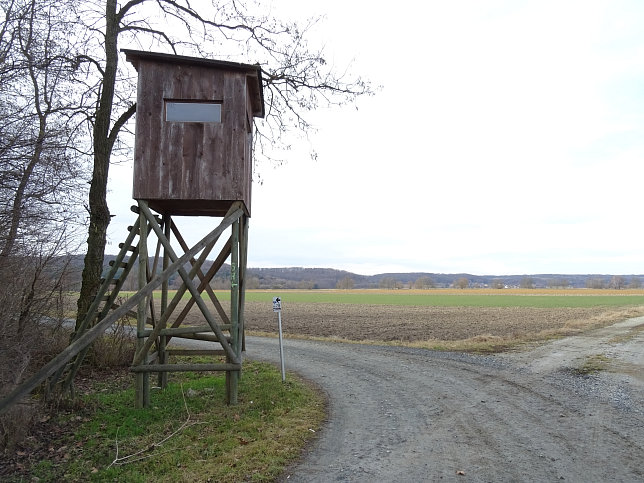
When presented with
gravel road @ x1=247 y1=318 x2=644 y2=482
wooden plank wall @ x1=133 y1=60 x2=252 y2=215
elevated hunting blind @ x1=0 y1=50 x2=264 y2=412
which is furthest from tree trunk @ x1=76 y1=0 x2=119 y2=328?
gravel road @ x1=247 y1=318 x2=644 y2=482

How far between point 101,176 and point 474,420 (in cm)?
981

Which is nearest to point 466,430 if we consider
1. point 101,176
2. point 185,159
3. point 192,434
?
point 192,434

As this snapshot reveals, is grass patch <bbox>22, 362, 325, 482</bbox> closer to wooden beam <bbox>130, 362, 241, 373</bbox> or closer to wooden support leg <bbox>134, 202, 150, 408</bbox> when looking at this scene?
wooden support leg <bbox>134, 202, 150, 408</bbox>

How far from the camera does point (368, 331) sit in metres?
26.1

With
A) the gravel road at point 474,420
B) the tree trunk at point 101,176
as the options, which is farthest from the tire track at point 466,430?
the tree trunk at point 101,176

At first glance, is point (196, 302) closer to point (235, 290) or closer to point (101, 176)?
point (235, 290)

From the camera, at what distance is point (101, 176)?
38.1 feet

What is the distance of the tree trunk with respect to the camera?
11.4 metres

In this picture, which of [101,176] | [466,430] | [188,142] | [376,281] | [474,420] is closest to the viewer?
[466,430]

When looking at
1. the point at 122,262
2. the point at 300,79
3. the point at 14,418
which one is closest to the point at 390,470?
the point at 14,418

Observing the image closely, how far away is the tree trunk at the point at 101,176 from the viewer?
37.4ft

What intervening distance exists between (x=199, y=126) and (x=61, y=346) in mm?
5757

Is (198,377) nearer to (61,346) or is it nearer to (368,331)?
(61,346)

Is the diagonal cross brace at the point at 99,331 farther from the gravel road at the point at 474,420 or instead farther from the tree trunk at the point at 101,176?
the tree trunk at the point at 101,176
